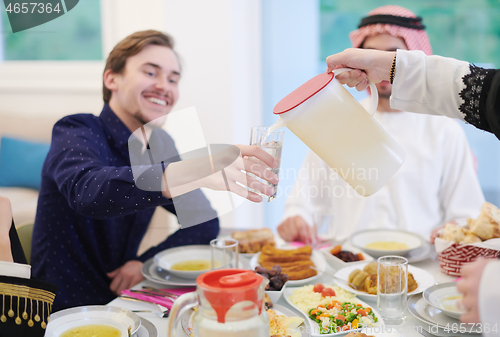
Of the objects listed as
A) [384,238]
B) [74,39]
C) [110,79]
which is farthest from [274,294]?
[74,39]

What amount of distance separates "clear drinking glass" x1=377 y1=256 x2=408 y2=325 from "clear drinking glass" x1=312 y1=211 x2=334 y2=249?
52cm

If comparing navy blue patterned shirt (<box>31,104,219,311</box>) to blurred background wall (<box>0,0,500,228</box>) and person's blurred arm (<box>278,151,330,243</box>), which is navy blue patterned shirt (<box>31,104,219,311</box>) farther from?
blurred background wall (<box>0,0,500,228</box>)

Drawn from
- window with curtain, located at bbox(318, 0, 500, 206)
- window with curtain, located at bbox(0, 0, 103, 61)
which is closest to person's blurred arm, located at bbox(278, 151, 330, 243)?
window with curtain, located at bbox(318, 0, 500, 206)

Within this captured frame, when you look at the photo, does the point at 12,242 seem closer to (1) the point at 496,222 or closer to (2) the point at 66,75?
(1) the point at 496,222

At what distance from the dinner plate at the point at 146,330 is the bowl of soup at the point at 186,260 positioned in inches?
11.0

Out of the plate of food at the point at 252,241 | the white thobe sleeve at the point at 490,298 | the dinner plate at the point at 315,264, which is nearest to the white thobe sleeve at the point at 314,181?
the plate of food at the point at 252,241

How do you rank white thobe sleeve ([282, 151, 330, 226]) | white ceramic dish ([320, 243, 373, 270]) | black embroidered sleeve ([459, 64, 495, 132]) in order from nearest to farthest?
black embroidered sleeve ([459, 64, 495, 132])
white ceramic dish ([320, 243, 373, 270])
white thobe sleeve ([282, 151, 330, 226])

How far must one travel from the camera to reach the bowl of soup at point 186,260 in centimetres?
112

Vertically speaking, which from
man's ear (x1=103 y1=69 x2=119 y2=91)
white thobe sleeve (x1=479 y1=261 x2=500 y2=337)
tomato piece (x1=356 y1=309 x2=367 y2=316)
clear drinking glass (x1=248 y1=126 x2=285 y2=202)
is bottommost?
tomato piece (x1=356 y1=309 x2=367 y2=316)

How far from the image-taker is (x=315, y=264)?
3.96 feet

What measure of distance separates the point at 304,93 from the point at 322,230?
2.45ft

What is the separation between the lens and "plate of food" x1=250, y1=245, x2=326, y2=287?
3.59 ft

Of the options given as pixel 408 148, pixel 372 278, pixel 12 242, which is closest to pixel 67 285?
pixel 12 242

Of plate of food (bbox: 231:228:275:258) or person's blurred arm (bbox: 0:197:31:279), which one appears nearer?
person's blurred arm (bbox: 0:197:31:279)
